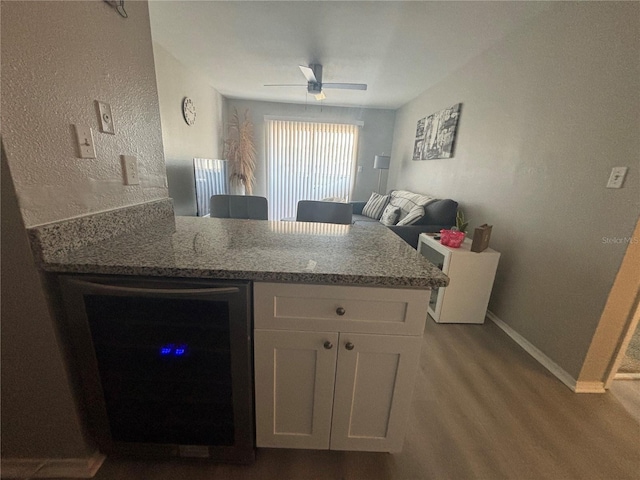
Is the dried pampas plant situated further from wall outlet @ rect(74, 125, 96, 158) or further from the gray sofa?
wall outlet @ rect(74, 125, 96, 158)

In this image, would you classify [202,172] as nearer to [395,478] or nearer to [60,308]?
[60,308]

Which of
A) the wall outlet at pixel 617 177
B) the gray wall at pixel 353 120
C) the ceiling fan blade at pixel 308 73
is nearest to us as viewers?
the wall outlet at pixel 617 177

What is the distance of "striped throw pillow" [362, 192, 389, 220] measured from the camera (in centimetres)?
425

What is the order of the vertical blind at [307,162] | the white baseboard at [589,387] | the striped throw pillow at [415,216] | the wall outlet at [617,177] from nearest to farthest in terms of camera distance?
the wall outlet at [617,177] → the white baseboard at [589,387] → the striped throw pillow at [415,216] → the vertical blind at [307,162]

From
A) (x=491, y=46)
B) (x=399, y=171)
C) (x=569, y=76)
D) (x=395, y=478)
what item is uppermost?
(x=491, y=46)

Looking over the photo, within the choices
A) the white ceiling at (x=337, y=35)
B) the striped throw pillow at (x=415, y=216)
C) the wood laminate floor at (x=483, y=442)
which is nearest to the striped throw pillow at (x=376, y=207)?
the striped throw pillow at (x=415, y=216)

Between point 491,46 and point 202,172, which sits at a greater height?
point 491,46

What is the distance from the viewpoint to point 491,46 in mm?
2396

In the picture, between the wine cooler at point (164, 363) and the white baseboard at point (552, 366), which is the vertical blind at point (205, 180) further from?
the white baseboard at point (552, 366)

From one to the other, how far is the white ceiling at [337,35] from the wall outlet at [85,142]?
1.75m

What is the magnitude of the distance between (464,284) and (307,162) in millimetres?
3870

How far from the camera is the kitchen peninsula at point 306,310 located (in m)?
0.82

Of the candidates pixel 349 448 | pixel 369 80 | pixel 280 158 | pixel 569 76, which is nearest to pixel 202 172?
pixel 280 158

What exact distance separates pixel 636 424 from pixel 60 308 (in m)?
2.63
